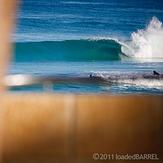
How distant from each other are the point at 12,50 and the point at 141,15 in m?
0.61

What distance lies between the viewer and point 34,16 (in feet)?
5.58

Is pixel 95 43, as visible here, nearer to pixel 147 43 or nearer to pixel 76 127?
pixel 147 43

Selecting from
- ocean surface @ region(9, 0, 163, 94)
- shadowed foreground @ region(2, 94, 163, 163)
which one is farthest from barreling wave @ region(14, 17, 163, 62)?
shadowed foreground @ region(2, 94, 163, 163)

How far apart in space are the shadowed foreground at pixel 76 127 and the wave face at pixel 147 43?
209mm

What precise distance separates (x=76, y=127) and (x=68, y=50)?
35 cm

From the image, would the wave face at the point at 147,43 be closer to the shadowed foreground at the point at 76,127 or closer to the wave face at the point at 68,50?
the wave face at the point at 68,50

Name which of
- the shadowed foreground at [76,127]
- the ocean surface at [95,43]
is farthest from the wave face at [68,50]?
the shadowed foreground at [76,127]

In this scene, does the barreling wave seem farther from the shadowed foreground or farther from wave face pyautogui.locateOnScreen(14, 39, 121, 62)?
the shadowed foreground

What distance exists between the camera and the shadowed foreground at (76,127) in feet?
5.43

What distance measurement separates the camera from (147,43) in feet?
5.67

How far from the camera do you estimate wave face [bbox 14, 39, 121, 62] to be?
5.58 feet

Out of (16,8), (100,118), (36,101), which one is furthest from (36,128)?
(16,8)

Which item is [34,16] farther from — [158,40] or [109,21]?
[158,40]

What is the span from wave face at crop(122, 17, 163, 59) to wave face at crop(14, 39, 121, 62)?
3.0 inches
